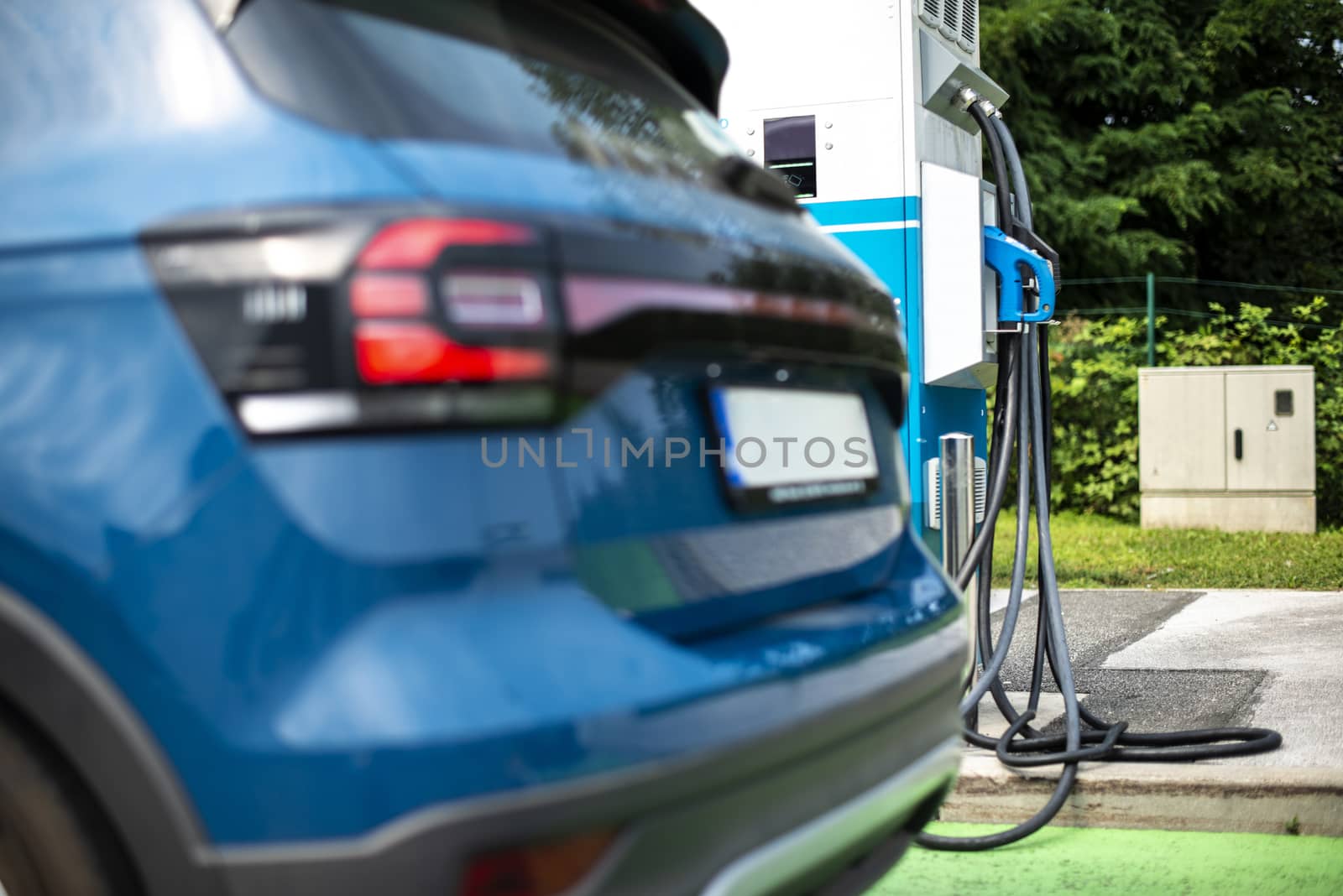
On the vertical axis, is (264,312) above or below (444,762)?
above

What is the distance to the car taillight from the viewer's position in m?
1.59

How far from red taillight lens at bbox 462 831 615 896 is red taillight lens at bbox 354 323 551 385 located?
1.69 ft

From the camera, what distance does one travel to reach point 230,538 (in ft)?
5.16

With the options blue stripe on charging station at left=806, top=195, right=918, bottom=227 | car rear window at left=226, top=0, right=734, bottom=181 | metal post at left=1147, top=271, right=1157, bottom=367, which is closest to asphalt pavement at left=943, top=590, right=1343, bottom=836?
blue stripe on charging station at left=806, top=195, right=918, bottom=227

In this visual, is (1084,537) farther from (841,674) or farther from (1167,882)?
(841,674)

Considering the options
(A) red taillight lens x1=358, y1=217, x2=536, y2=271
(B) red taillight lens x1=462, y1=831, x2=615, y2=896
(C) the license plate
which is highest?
(A) red taillight lens x1=358, y1=217, x2=536, y2=271

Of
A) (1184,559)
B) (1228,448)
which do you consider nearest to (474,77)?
(1184,559)

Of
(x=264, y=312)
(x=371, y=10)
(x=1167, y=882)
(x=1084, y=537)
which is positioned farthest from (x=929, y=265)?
(x=1084, y=537)

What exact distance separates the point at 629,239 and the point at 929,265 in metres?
2.80

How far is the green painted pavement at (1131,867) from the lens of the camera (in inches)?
139

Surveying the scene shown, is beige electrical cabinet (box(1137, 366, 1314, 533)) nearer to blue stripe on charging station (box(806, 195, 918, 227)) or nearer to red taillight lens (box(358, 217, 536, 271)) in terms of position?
blue stripe on charging station (box(806, 195, 918, 227))

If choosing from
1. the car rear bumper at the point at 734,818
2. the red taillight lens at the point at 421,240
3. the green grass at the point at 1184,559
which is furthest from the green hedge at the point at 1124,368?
the red taillight lens at the point at 421,240

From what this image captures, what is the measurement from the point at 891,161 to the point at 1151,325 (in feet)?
32.4

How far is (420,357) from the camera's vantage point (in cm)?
162
